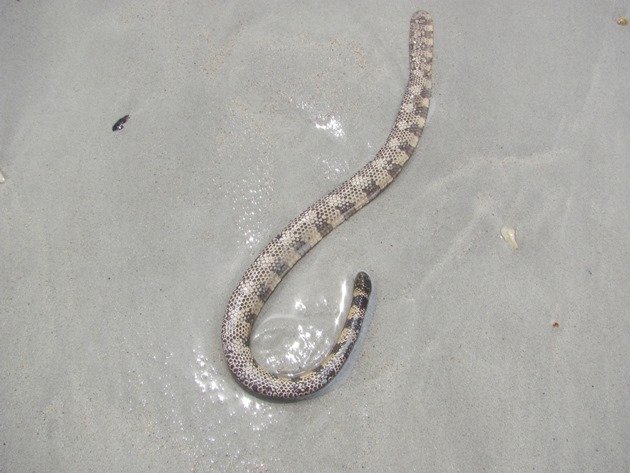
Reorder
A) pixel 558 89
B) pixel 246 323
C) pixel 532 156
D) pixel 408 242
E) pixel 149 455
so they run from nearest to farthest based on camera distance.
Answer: pixel 149 455
pixel 246 323
pixel 408 242
pixel 532 156
pixel 558 89

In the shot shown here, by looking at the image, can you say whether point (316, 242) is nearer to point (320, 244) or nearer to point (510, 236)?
point (320, 244)

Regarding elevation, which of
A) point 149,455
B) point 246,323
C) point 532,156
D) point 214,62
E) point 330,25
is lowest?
point 149,455

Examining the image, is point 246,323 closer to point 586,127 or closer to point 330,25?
point 330,25

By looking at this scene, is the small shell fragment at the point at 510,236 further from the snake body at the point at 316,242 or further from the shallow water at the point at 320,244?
the snake body at the point at 316,242

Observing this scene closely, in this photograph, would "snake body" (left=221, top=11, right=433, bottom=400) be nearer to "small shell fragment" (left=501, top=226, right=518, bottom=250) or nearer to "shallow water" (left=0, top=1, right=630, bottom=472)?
"shallow water" (left=0, top=1, right=630, bottom=472)

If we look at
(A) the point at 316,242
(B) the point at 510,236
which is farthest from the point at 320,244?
(B) the point at 510,236

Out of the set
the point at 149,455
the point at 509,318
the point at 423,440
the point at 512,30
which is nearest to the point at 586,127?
the point at 512,30

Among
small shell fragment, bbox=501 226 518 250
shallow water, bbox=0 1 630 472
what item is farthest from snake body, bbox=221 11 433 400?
small shell fragment, bbox=501 226 518 250
